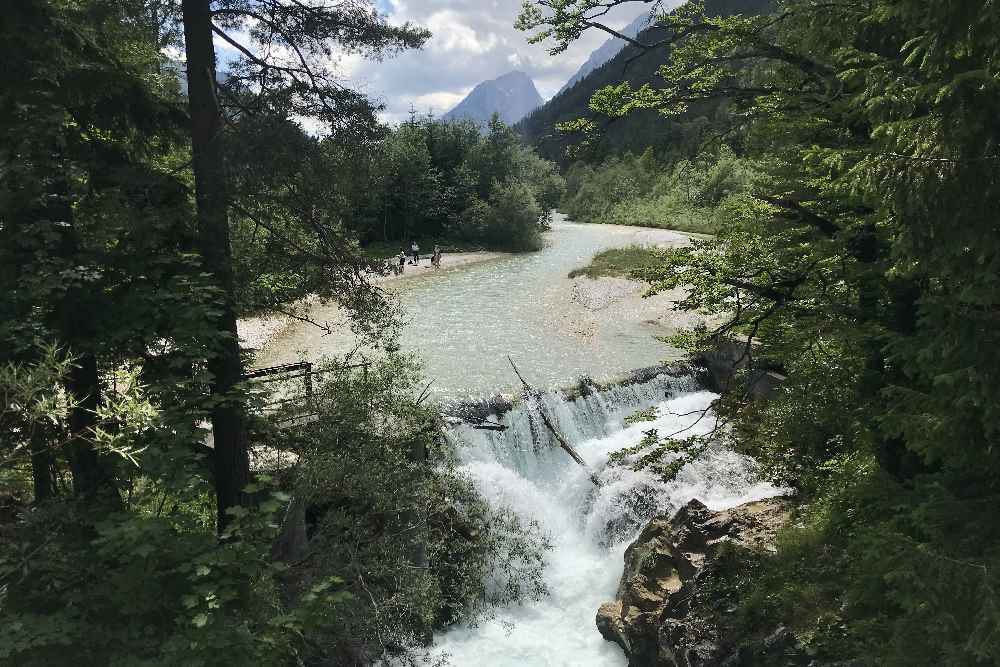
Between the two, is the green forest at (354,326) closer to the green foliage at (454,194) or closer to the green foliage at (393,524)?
the green foliage at (393,524)

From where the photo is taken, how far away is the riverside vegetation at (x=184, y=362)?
5.48 meters

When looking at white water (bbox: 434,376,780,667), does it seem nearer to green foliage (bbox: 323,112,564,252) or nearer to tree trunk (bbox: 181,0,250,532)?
tree trunk (bbox: 181,0,250,532)

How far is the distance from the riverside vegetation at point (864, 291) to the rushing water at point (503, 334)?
8.59m

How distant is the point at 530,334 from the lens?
2309cm

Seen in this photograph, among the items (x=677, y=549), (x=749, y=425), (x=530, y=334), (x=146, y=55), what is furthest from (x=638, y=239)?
(x=146, y=55)

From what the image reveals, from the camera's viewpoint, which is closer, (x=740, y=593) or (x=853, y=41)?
(x=853, y=41)

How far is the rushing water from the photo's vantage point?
18.9m

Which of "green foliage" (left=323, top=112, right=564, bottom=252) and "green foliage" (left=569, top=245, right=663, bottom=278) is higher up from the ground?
"green foliage" (left=323, top=112, right=564, bottom=252)

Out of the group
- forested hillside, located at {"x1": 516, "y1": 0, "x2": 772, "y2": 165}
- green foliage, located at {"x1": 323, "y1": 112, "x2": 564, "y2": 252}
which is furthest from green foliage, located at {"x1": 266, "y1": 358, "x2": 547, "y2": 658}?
green foliage, located at {"x1": 323, "y1": 112, "x2": 564, "y2": 252}

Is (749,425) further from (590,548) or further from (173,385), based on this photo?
(173,385)

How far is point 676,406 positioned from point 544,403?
4.22 metres

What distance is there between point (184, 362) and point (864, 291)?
776 centimetres

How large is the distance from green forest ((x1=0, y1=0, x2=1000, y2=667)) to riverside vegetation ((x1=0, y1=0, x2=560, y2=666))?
0.04 meters

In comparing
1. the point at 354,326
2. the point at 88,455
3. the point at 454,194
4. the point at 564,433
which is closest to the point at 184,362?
the point at 88,455
